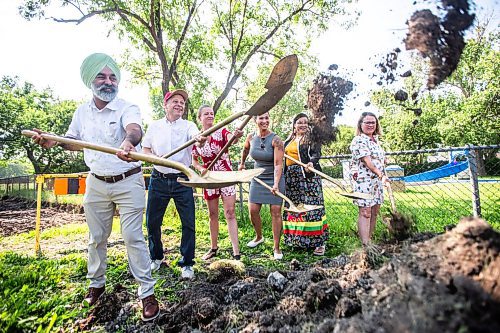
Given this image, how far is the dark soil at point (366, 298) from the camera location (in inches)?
40.2

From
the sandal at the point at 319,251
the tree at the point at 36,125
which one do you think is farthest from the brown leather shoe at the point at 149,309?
the tree at the point at 36,125

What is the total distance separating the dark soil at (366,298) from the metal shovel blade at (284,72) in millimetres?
1298

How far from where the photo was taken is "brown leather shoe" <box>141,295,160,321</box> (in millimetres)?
2215

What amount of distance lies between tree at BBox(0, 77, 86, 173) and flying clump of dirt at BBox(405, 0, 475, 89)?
1068 inches

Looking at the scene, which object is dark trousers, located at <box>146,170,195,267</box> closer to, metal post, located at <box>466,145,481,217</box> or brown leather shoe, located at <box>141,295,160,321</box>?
brown leather shoe, located at <box>141,295,160,321</box>

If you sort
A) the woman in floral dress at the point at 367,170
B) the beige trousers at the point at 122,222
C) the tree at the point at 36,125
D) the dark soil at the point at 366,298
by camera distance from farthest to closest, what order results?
1. the tree at the point at 36,125
2. the woman in floral dress at the point at 367,170
3. the beige trousers at the point at 122,222
4. the dark soil at the point at 366,298

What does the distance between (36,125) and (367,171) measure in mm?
27462

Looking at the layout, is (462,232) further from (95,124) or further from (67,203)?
(67,203)

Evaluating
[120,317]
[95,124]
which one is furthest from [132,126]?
[120,317]

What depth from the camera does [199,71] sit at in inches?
430

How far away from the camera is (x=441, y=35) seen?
A: 79.6 inches

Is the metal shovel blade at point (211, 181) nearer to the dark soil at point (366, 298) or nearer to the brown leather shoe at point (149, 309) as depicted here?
the dark soil at point (366, 298)

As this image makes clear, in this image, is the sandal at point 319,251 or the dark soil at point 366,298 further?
the sandal at point 319,251

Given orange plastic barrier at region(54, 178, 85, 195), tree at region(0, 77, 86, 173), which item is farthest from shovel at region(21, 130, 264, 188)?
tree at region(0, 77, 86, 173)
